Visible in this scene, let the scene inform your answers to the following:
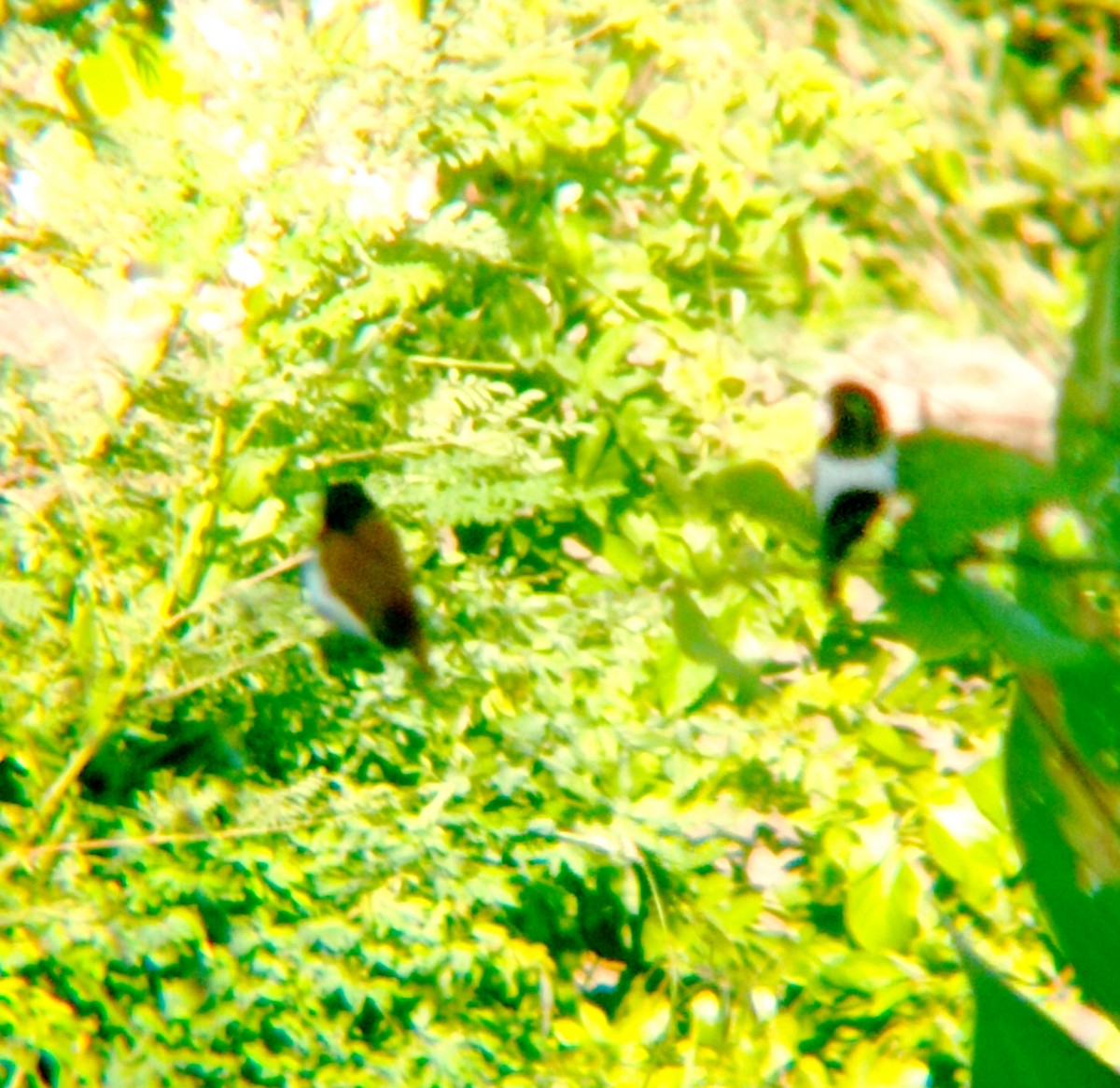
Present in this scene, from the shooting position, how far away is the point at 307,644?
133 centimetres

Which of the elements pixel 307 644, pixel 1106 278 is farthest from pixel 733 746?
pixel 1106 278

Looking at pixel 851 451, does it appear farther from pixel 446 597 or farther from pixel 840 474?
pixel 446 597

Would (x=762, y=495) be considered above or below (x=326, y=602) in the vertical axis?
above

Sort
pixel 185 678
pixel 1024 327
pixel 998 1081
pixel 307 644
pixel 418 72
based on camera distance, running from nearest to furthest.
A: pixel 998 1081, pixel 1024 327, pixel 418 72, pixel 185 678, pixel 307 644

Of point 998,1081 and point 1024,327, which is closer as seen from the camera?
point 998,1081

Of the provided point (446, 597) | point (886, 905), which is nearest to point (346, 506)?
point (446, 597)

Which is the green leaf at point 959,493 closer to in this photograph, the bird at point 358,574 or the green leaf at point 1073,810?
the green leaf at point 1073,810

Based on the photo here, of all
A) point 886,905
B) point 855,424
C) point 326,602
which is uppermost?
point 326,602

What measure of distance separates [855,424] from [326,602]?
756 mm

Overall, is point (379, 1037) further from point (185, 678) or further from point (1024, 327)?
point (1024, 327)

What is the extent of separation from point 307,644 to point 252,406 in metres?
0.32

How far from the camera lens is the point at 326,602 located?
4.21ft

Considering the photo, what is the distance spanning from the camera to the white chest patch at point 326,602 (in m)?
1.28

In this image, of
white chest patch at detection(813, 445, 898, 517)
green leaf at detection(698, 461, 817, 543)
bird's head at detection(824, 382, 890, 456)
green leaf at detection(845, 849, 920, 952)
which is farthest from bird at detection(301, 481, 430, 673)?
green leaf at detection(698, 461, 817, 543)
